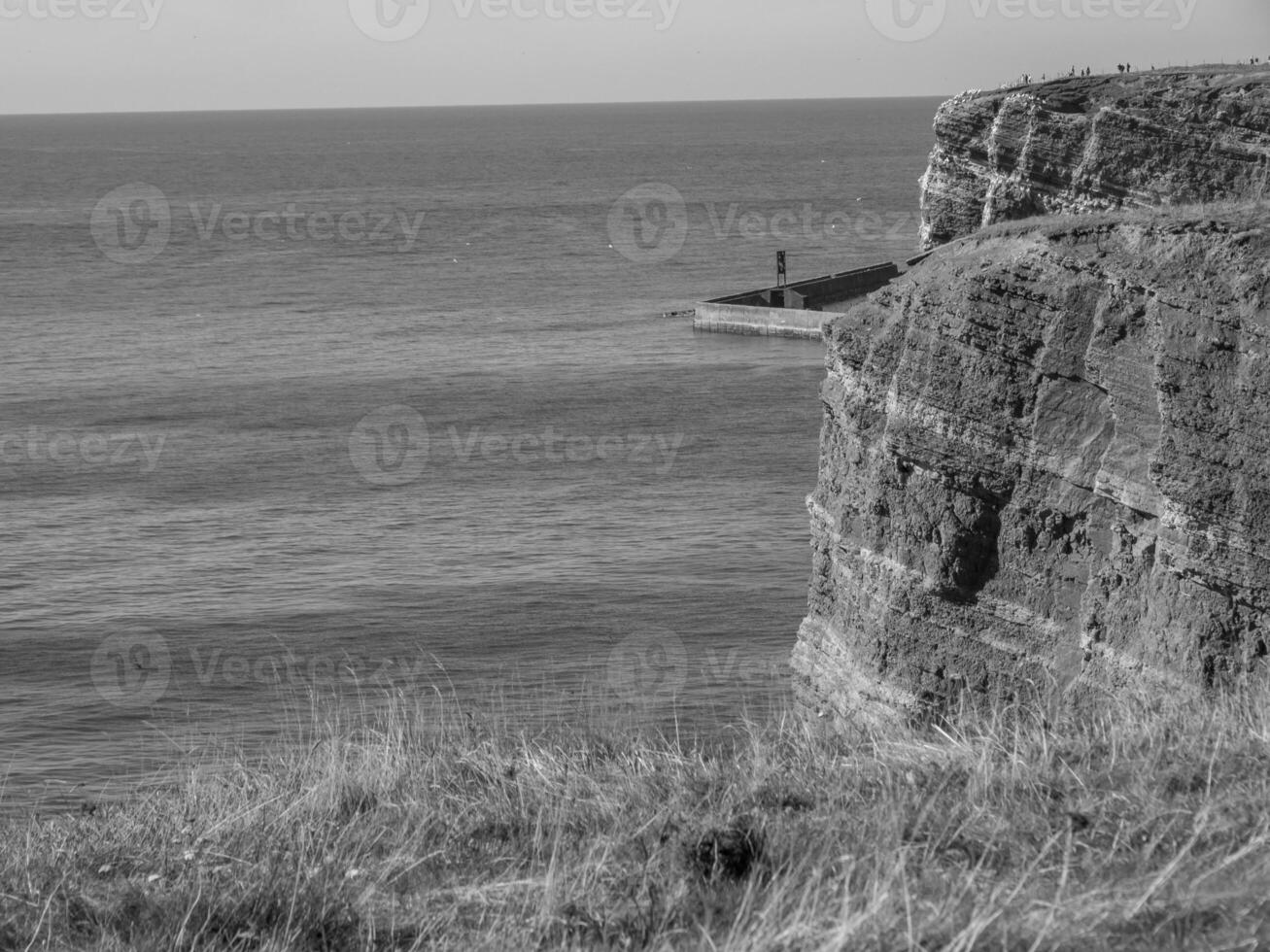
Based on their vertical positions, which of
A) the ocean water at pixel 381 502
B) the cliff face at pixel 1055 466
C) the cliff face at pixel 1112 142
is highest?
the cliff face at pixel 1112 142

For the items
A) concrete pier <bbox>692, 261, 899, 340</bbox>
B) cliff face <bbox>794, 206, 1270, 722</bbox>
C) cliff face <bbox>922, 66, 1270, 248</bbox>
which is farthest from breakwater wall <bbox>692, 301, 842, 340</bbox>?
cliff face <bbox>794, 206, 1270, 722</bbox>

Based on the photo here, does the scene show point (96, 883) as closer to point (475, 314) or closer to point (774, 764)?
point (774, 764)

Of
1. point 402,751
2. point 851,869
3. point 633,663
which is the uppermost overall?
point 851,869

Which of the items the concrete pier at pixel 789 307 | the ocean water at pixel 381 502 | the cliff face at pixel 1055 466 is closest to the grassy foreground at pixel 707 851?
the ocean water at pixel 381 502

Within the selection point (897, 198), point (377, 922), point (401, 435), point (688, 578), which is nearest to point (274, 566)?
point (688, 578)

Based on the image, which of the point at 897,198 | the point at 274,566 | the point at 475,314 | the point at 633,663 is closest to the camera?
the point at 633,663

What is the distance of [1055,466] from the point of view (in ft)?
67.4

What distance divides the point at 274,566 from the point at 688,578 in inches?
530

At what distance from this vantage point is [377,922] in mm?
6938

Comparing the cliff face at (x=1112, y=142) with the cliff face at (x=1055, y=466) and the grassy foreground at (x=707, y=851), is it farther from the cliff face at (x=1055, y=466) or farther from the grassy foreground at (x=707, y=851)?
the grassy foreground at (x=707, y=851)

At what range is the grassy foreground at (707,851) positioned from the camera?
6.13m

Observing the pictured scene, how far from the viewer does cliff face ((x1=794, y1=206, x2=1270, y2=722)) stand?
1836cm

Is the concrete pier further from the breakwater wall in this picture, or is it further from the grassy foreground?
the grassy foreground

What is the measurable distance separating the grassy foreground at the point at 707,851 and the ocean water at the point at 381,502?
7.26 ft
